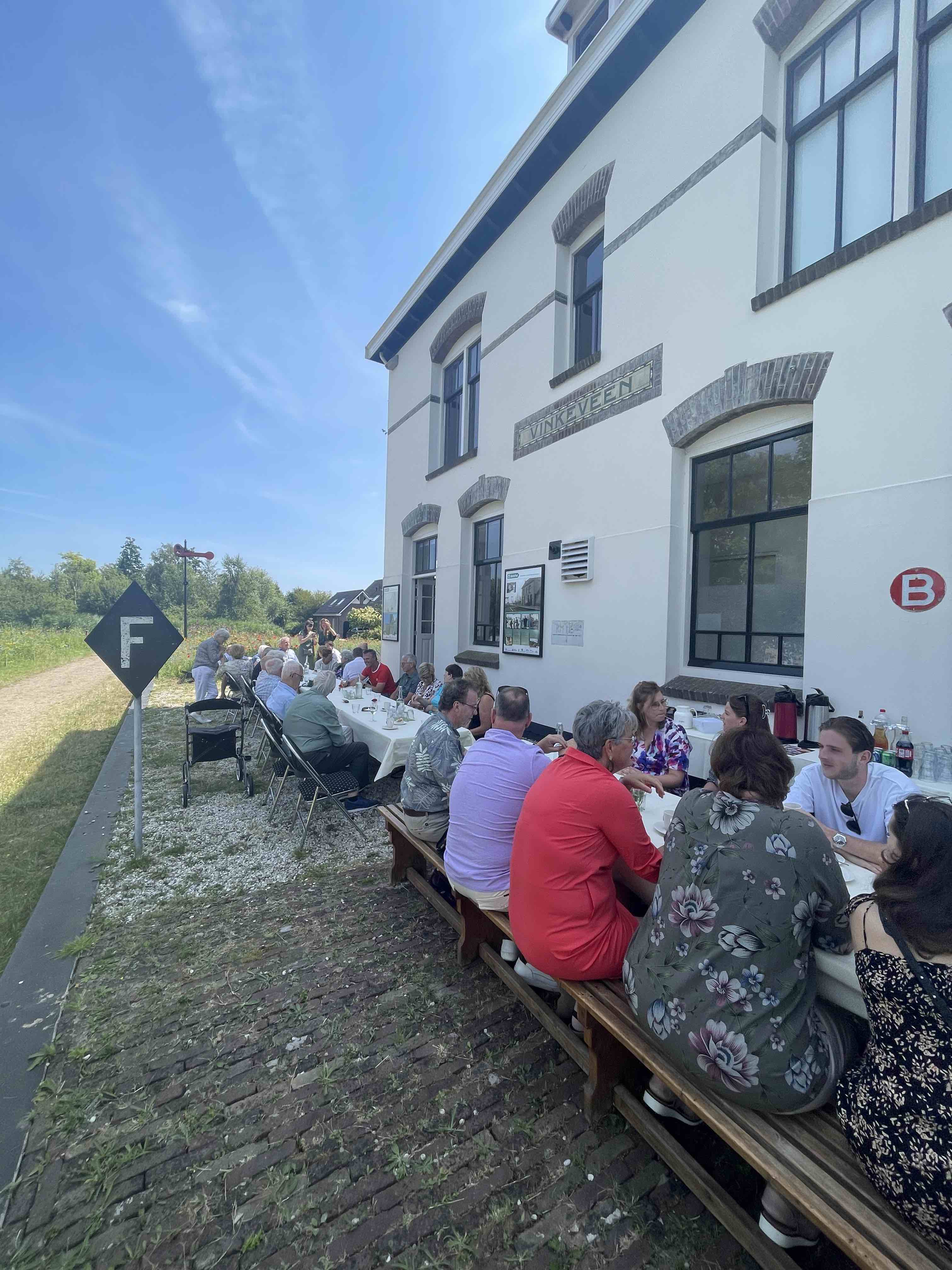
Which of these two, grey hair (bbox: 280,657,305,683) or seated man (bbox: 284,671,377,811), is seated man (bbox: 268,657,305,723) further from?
seated man (bbox: 284,671,377,811)

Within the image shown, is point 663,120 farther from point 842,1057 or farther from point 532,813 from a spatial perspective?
point 842,1057

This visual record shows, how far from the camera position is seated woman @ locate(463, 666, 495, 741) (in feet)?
12.5

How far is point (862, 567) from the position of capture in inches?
161

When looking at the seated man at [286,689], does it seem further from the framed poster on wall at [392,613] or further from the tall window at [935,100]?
the tall window at [935,100]

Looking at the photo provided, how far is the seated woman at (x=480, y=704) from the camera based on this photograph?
3.81 m

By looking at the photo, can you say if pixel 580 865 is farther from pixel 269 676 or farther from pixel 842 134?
pixel 842 134

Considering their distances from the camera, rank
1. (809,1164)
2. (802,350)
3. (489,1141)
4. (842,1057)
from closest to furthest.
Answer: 1. (809,1164)
2. (842,1057)
3. (489,1141)
4. (802,350)

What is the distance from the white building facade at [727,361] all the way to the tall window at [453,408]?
154 centimetres

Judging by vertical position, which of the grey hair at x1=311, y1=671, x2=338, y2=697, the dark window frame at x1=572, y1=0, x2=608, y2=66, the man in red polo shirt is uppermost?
the dark window frame at x1=572, y1=0, x2=608, y2=66

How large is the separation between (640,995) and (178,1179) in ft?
5.28

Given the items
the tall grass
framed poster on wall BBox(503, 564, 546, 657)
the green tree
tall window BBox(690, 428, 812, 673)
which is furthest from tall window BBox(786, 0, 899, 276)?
the green tree

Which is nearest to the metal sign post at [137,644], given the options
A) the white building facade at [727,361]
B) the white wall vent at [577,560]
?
the white wall vent at [577,560]

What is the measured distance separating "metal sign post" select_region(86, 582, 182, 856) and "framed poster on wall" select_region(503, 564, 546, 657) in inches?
176

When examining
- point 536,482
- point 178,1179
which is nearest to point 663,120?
point 536,482
